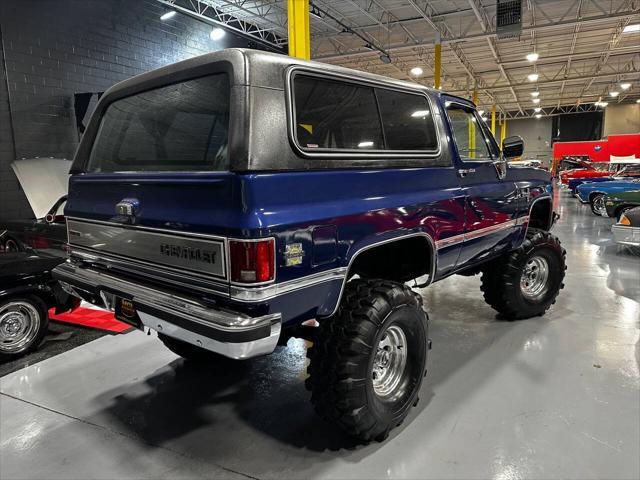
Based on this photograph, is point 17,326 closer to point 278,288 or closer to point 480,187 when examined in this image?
point 278,288

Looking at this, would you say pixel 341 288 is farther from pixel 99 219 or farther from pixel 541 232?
pixel 541 232

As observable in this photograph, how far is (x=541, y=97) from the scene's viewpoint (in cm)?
2883

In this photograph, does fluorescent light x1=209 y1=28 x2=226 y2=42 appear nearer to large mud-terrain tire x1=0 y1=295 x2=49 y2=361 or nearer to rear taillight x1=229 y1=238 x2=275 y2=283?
large mud-terrain tire x1=0 y1=295 x2=49 y2=361

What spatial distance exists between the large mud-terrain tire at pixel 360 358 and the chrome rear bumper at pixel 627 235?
598cm

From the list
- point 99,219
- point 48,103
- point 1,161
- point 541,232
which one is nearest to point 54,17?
point 48,103

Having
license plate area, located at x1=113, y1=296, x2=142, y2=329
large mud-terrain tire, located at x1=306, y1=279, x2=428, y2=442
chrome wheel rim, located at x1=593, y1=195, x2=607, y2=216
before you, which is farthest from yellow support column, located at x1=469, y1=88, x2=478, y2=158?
chrome wheel rim, located at x1=593, y1=195, x2=607, y2=216

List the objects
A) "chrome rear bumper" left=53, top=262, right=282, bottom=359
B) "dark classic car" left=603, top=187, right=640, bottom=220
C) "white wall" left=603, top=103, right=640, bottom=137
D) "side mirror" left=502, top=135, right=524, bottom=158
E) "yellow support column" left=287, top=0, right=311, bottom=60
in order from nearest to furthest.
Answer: "chrome rear bumper" left=53, top=262, right=282, bottom=359, "side mirror" left=502, top=135, right=524, bottom=158, "yellow support column" left=287, top=0, right=311, bottom=60, "dark classic car" left=603, top=187, right=640, bottom=220, "white wall" left=603, top=103, right=640, bottom=137

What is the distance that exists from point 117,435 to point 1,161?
6426 millimetres

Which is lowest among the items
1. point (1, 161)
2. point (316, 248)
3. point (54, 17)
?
point (316, 248)

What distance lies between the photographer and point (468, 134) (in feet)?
11.8

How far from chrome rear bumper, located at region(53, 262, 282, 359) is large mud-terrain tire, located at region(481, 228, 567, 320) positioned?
9.26ft

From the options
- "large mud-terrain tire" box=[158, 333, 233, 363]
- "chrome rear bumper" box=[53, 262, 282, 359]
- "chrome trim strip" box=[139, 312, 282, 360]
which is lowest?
"large mud-terrain tire" box=[158, 333, 233, 363]

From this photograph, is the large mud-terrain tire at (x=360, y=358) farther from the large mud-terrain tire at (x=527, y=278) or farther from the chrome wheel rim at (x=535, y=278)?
the chrome wheel rim at (x=535, y=278)

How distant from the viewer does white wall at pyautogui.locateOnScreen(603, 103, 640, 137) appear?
3153 centimetres
